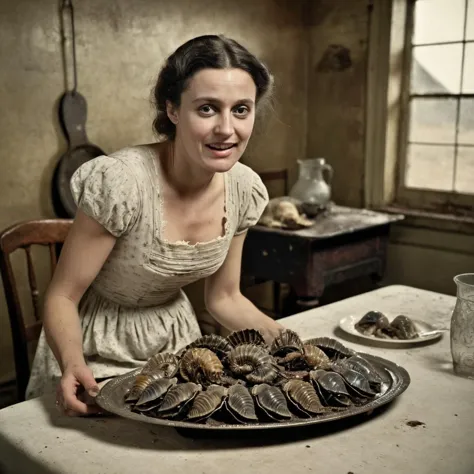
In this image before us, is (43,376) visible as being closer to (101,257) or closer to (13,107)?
(101,257)

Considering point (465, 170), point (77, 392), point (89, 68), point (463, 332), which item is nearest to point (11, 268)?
point (77, 392)

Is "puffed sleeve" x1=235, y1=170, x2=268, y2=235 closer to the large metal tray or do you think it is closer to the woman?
the woman

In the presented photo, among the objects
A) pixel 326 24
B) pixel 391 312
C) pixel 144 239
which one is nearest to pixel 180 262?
pixel 144 239

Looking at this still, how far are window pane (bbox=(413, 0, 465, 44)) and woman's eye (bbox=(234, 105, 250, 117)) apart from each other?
2250 mm

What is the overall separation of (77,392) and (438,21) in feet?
9.41

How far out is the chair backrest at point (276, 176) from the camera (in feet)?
11.9

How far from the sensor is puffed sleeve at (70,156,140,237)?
1.34m

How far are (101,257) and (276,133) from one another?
2.47 m

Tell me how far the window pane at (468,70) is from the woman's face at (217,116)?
→ 2.17m

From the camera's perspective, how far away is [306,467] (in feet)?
2.95

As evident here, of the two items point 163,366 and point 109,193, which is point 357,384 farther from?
point 109,193

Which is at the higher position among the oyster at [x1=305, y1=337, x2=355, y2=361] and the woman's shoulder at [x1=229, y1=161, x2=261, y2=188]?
the woman's shoulder at [x1=229, y1=161, x2=261, y2=188]

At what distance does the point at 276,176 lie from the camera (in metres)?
3.70

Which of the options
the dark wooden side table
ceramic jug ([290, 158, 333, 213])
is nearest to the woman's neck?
the dark wooden side table
